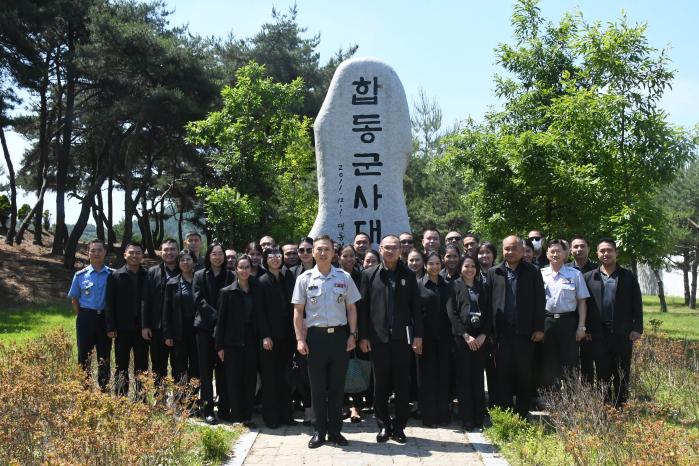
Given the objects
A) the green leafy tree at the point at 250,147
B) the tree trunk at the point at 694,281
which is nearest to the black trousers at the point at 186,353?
the green leafy tree at the point at 250,147

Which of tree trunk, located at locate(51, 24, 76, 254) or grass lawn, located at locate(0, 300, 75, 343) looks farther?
tree trunk, located at locate(51, 24, 76, 254)

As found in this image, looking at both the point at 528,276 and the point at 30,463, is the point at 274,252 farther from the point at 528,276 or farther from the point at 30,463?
the point at 30,463

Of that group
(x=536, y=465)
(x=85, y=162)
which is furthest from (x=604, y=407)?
(x=85, y=162)

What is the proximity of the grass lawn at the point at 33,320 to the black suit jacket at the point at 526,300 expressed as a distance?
9.39m

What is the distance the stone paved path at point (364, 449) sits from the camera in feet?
17.9

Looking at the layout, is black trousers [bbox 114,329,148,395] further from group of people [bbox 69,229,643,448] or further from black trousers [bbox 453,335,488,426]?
black trousers [bbox 453,335,488,426]

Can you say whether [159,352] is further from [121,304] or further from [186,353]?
[121,304]

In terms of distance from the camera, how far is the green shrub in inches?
215

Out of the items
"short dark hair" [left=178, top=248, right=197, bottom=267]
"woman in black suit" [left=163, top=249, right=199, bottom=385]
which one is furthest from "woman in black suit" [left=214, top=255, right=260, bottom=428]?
"short dark hair" [left=178, top=248, right=197, bottom=267]

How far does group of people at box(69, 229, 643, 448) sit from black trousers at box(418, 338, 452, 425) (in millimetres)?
10

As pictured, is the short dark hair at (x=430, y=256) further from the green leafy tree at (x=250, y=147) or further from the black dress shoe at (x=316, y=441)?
the green leafy tree at (x=250, y=147)

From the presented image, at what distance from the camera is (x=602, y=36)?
36.3ft

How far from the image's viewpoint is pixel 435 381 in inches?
265

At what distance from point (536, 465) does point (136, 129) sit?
20426 millimetres
